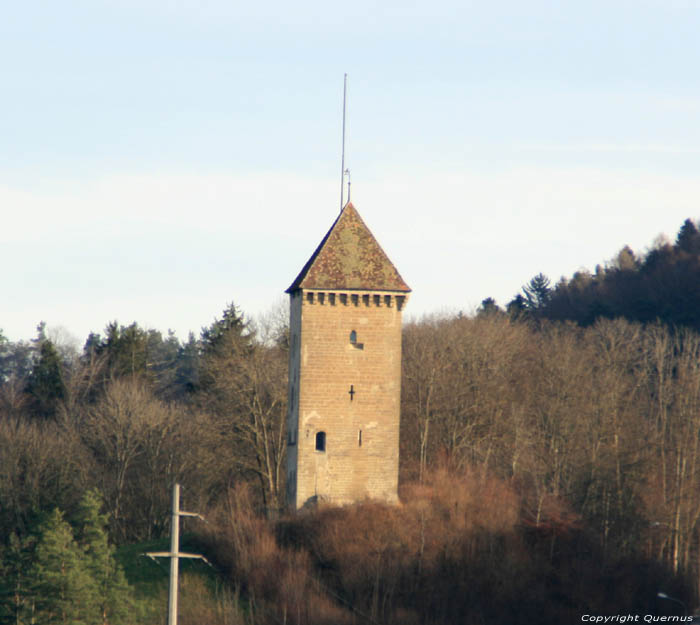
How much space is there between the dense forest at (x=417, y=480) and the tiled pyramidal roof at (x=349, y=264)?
816 centimetres

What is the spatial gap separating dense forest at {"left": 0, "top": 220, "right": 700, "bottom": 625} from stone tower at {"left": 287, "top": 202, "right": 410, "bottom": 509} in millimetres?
1270

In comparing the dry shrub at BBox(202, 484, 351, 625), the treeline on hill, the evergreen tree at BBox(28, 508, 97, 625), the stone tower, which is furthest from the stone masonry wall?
the treeline on hill

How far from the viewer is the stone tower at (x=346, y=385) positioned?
46.5 metres

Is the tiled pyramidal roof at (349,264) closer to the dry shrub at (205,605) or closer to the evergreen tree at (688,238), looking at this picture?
the dry shrub at (205,605)

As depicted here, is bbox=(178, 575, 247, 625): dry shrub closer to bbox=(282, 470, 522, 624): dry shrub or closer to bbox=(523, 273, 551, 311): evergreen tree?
bbox=(282, 470, 522, 624): dry shrub

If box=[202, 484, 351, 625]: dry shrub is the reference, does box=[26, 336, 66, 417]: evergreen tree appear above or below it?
above

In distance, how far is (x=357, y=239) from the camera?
161ft

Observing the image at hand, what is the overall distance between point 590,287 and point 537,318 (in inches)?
294

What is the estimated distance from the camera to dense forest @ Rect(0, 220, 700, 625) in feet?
147

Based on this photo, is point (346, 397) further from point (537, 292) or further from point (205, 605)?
point (537, 292)

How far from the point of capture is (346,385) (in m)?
46.8

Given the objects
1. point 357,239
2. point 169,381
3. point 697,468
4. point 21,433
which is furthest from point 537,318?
point 357,239

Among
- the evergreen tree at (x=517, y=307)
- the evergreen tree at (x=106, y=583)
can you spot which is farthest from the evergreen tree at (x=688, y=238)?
the evergreen tree at (x=106, y=583)

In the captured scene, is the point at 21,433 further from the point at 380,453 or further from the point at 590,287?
the point at 590,287
